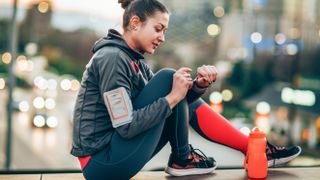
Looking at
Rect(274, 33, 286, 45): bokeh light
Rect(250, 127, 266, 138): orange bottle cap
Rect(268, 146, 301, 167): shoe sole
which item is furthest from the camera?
Rect(274, 33, 286, 45): bokeh light

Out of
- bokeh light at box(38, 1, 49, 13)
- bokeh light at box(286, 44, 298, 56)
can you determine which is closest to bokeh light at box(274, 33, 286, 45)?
bokeh light at box(286, 44, 298, 56)

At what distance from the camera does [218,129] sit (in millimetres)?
2646

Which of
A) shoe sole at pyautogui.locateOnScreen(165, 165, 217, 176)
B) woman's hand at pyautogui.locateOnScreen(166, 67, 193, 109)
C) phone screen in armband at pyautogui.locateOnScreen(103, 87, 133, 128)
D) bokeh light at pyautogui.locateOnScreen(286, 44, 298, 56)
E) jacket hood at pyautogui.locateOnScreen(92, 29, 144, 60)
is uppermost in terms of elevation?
jacket hood at pyautogui.locateOnScreen(92, 29, 144, 60)

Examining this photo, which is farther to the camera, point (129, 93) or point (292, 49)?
point (292, 49)

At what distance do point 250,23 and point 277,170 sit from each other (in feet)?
129

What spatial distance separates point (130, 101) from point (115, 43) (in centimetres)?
24

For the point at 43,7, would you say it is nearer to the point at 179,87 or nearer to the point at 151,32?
the point at 151,32

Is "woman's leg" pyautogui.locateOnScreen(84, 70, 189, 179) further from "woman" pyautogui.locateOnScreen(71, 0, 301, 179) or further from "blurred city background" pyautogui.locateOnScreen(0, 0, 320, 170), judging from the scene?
"blurred city background" pyautogui.locateOnScreen(0, 0, 320, 170)

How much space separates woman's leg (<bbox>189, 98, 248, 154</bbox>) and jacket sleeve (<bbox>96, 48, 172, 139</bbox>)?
1.30 feet

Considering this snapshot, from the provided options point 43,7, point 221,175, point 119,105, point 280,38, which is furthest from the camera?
point 280,38

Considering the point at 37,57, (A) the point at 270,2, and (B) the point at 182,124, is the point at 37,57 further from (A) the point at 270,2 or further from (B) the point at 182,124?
(B) the point at 182,124

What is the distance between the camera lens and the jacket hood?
2328 mm

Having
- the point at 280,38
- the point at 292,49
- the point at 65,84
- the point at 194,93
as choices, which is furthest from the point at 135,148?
the point at 280,38

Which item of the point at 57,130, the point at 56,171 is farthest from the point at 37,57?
the point at 56,171
